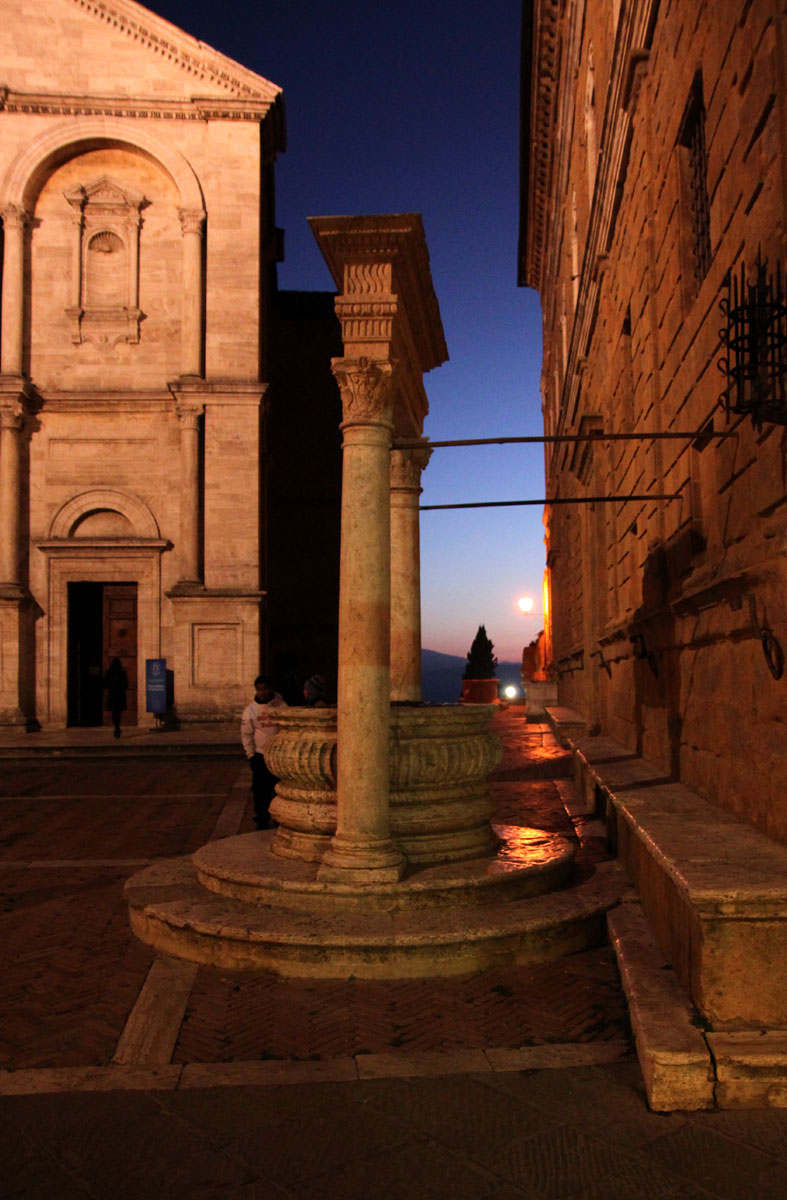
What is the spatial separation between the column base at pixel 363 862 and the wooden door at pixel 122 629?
58.2ft

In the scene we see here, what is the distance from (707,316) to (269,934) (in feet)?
15.1

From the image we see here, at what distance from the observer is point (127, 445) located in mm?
22812

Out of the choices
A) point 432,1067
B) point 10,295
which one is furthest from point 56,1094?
point 10,295

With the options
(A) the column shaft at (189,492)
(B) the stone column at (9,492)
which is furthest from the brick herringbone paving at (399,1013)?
(B) the stone column at (9,492)

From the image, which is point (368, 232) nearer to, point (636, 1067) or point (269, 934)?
point (269, 934)

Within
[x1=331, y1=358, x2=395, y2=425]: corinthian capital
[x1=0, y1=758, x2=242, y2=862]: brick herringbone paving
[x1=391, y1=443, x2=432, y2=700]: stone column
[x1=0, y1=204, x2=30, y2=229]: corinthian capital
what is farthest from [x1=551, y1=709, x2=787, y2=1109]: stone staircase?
[x1=0, y1=204, x2=30, y2=229]: corinthian capital

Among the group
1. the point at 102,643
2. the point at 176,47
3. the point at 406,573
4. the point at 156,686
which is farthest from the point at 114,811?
the point at 176,47

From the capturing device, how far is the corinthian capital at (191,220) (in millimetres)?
22797

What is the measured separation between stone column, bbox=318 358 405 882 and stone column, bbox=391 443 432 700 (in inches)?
73.4

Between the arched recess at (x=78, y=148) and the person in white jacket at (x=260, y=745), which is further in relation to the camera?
the arched recess at (x=78, y=148)

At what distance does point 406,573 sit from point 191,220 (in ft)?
56.1

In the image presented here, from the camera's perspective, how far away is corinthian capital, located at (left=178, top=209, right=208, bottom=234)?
74.8ft

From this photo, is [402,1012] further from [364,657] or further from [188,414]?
[188,414]

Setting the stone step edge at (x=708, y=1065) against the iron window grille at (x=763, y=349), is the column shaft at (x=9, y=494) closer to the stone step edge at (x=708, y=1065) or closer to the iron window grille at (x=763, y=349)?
the iron window grille at (x=763, y=349)
